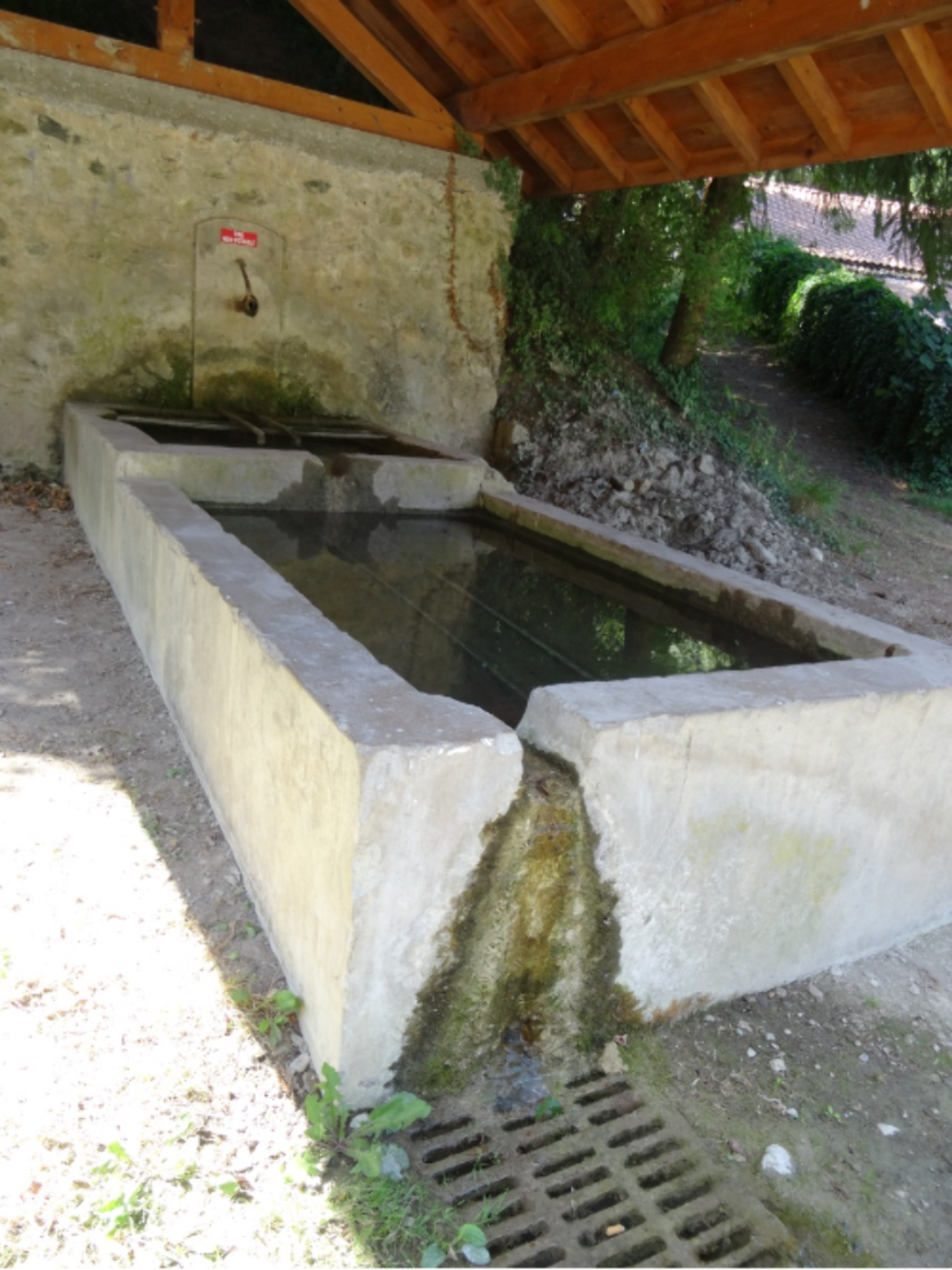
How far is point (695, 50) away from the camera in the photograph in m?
5.20

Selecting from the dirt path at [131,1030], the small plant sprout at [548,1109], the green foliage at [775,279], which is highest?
the green foliage at [775,279]

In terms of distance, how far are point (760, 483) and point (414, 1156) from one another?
24.8 feet

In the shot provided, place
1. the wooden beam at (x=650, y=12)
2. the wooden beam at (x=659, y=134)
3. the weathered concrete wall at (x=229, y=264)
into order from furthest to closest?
1. the wooden beam at (x=659, y=134)
2. the weathered concrete wall at (x=229, y=264)
3. the wooden beam at (x=650, y=12)

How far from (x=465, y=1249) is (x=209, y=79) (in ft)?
22.7

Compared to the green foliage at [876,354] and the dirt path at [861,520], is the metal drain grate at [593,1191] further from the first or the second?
the green foliage at [876,354]

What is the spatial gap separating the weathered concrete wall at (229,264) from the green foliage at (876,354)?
5.86m

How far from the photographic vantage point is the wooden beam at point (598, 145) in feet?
22.7

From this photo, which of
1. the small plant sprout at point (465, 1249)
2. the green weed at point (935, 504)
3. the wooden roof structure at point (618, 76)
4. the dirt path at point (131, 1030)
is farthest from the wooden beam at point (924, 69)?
the green weed at point (935, 504)

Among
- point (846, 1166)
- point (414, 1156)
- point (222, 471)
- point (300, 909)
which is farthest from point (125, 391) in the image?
point (846, 1166)

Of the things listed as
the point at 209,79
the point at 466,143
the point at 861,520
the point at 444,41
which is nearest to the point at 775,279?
the point at 861,520

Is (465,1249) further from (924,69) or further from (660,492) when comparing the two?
(660,492)

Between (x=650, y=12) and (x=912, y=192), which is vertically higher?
(x=650, y=12)

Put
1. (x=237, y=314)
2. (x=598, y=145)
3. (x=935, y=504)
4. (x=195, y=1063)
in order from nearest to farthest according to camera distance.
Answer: (x=195, y=1063) → (x=237, y=314) → (x=598, y=145) → (x=935, y=504)

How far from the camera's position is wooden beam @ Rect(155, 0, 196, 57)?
6.12 metres
